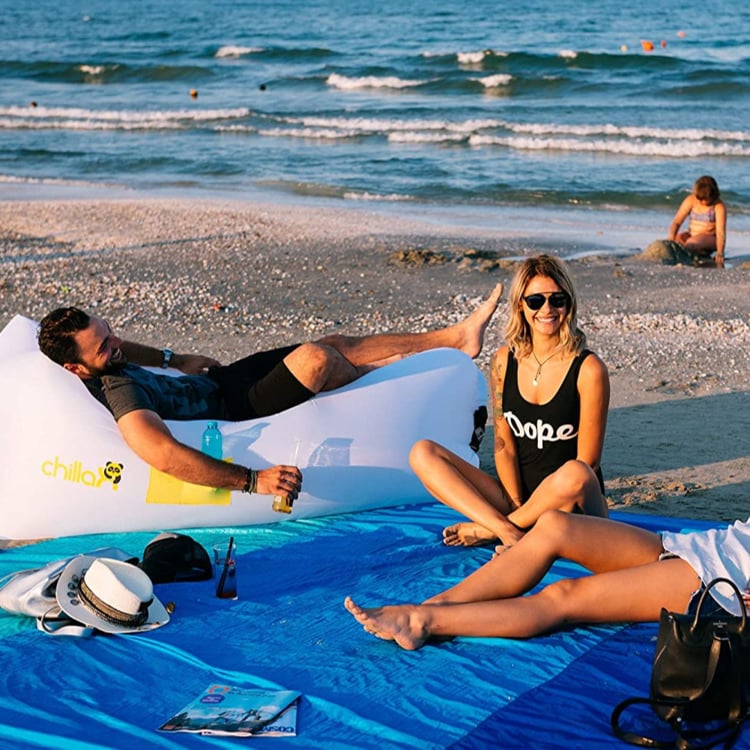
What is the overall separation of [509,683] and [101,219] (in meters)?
10.6

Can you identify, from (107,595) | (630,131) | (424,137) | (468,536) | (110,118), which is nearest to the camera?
(107,595)

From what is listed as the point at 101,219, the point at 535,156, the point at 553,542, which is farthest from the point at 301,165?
the point at 553,542

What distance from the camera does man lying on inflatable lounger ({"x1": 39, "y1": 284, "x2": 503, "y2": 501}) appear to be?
5.13m

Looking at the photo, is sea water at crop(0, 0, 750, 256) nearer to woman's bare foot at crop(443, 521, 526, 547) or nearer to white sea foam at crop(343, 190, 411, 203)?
white sea foam at crop(343, 190, 411, 203)

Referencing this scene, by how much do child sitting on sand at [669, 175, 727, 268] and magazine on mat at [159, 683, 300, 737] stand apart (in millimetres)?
8705

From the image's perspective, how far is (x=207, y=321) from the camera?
9.12 metres

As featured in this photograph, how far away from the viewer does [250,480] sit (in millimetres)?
5109

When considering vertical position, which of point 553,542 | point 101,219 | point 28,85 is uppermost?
point 28,85

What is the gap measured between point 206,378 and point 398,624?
2.13 metres

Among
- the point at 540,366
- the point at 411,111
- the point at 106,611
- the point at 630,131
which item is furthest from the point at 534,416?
the point at 411,111

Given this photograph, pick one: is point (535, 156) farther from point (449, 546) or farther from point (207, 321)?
point (449, 546)

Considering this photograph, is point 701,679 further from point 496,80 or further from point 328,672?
point 496,80

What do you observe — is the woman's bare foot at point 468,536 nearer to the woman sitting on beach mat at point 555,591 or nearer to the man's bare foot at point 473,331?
the woman sitting on beach mat at point 555,591

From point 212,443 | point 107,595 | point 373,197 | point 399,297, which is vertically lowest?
point 107,595
